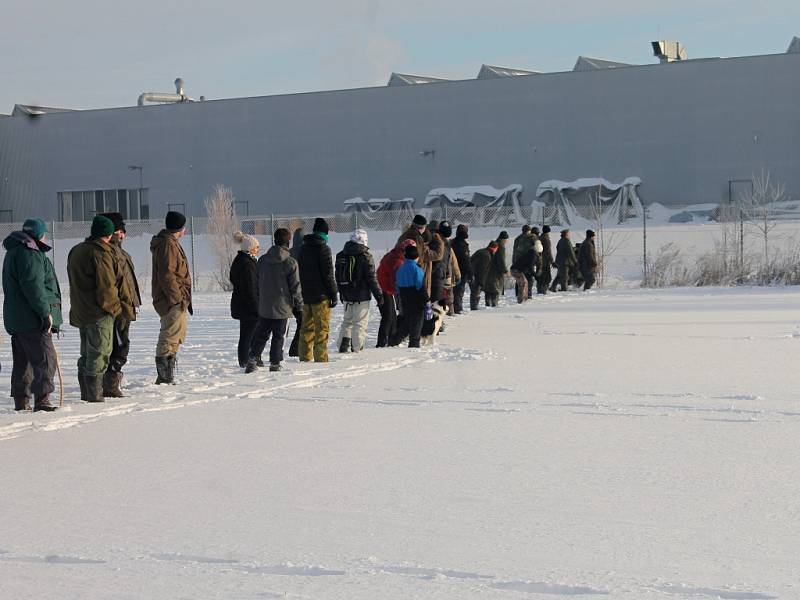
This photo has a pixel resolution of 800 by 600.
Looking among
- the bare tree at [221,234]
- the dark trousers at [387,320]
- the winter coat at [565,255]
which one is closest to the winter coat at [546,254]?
the winter coat at [565,255]

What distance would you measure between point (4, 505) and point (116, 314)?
3.79 m

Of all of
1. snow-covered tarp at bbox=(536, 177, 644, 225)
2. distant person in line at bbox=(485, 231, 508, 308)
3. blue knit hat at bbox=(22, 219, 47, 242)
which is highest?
snow-covered tarp at bbox=(536, 177, 644, 225)

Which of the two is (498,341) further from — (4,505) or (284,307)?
(4,505)

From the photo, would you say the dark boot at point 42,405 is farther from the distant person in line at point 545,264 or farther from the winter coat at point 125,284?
Answer: the distant person in line at point 545,264

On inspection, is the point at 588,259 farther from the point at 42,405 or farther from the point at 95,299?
the point at 42,405

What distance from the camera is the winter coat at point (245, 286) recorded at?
40.3 feet

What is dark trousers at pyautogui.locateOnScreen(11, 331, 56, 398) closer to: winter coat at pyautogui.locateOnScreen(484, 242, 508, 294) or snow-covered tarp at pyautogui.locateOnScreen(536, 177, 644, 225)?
winter coat at pyautogui.locateOnScreen(484, 242, 508, 294)

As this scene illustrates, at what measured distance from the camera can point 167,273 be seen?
1101cm

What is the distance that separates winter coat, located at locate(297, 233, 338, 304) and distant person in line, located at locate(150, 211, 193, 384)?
2087 millimetres

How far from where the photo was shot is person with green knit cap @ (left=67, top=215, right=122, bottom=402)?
9.91 m

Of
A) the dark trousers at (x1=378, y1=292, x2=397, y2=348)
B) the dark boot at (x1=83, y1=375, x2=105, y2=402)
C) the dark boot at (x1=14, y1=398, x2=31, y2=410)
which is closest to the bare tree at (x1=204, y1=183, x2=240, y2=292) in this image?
the dark trousers at (x1=378, y1=292, x2=397, y2=348)

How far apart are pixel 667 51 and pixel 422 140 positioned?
1013 centimetres

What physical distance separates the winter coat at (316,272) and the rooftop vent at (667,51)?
3918cm

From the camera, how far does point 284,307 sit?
12.4 metres
